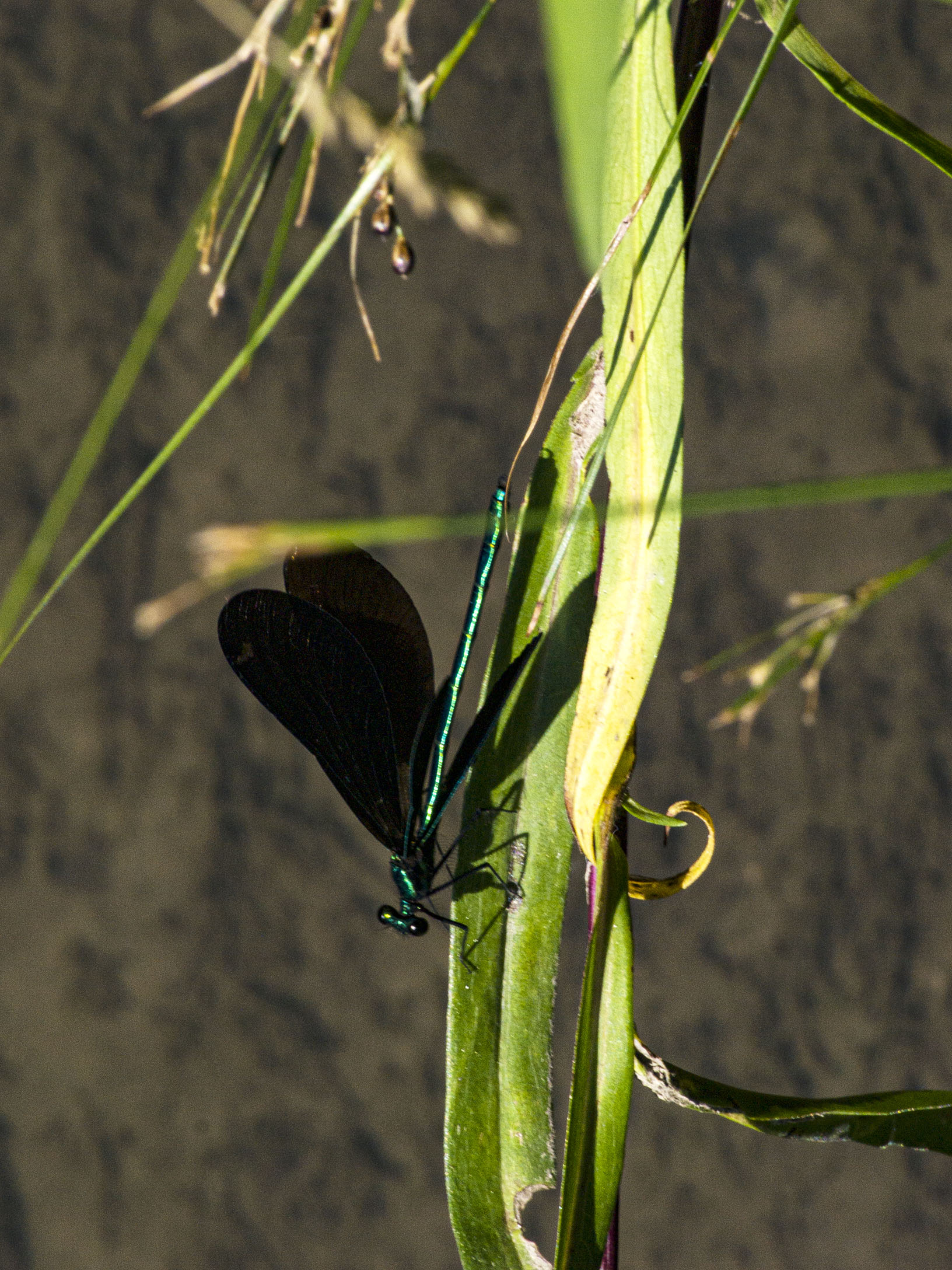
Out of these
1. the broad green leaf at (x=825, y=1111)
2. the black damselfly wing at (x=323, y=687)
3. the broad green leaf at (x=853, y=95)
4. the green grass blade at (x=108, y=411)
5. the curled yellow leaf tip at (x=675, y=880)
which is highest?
the broad green leaf at (x=853, y=95)

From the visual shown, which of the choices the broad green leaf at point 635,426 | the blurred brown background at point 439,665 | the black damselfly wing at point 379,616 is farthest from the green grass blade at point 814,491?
the blurred brown background at point 439,665

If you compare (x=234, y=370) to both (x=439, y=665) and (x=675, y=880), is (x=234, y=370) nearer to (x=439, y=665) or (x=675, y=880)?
(x=675, y=880)

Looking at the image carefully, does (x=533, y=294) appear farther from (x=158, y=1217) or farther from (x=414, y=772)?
(x=158, y=1217)

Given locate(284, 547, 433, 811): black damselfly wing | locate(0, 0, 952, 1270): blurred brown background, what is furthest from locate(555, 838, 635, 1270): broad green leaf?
A: locate(0, 0, 952, 1270): blurred brown background

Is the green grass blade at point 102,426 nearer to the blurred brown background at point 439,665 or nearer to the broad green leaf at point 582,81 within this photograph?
the broad green leaf at point 582,81

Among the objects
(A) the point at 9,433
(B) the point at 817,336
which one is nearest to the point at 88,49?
(A) the point at 9,433

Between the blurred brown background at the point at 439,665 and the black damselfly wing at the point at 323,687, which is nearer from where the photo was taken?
the black damselfly wing at the point at 323,687

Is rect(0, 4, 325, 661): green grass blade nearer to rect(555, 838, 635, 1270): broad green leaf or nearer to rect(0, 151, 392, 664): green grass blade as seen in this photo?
rect(0, 151, 392, 664): green grass blade
